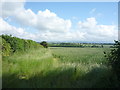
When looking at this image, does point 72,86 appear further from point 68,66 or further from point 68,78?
point 68,66

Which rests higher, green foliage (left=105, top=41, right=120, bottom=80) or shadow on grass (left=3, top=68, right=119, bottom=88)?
green foliage (left=105, top=41, right=120, bottom=80)

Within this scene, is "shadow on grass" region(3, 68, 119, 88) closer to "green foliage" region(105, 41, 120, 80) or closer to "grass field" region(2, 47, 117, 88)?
"grass field" region(2, 47, 117, 88)

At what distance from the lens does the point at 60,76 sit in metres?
6.01

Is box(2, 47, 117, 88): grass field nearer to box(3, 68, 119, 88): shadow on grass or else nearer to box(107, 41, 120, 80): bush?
box(3, 68, 119, 88): shadow on grass

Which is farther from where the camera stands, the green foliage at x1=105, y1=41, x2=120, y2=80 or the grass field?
Result: the grass field

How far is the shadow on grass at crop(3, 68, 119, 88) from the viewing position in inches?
208

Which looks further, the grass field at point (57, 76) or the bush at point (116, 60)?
the grass field at point (57, 76)

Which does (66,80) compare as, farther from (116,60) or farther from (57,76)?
(116,60)

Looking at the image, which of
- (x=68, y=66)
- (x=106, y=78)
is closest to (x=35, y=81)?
(x=68, y=66)

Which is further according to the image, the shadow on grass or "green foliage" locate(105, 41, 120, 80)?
the shadow on grass

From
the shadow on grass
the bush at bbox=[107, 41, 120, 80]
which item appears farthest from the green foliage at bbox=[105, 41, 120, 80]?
the shadow on grass

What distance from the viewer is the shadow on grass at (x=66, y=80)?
527 cm

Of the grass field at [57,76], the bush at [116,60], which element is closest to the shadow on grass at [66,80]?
the grass field at [57,76]

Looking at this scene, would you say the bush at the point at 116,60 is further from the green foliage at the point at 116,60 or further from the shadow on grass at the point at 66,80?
the shadow on grass at the point at 66,80
